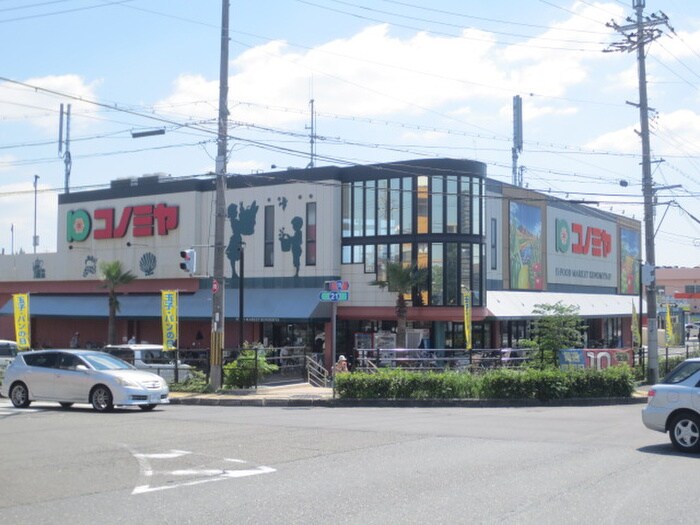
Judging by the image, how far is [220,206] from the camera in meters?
24.1

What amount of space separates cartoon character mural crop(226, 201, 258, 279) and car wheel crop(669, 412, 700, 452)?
1173 inches

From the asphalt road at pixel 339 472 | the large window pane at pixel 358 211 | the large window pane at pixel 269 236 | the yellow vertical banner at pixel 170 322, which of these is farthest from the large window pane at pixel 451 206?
the asphalt road at pixel 339 472

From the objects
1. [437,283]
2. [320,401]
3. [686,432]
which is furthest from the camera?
[437,283]

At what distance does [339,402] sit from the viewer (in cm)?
2212

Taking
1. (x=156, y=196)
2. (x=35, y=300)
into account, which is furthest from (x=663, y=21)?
(x=35, y=300)

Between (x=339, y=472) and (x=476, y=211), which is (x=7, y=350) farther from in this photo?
(x=339, y=472)

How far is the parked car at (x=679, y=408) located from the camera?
12.3 meters

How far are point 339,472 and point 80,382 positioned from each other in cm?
1068

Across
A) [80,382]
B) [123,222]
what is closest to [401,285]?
[123,222]

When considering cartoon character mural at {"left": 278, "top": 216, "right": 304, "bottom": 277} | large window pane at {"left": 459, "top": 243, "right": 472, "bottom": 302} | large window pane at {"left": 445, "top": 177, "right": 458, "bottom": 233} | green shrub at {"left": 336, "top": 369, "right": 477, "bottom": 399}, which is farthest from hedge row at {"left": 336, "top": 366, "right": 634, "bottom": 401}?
cartoon character mural at {"left": 278, "top": 216, "right": 304, "bottom": 277}

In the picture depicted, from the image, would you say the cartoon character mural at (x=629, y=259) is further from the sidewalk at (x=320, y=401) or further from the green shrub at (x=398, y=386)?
the green shrub at (x=398, y=386)

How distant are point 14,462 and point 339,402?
11.9m

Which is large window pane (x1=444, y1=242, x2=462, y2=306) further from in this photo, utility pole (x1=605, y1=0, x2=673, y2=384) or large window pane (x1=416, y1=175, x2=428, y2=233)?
utility pole (x1=605, y1=0, x2=673, y2=384)

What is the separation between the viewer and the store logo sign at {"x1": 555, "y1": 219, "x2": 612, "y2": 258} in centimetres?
4791
